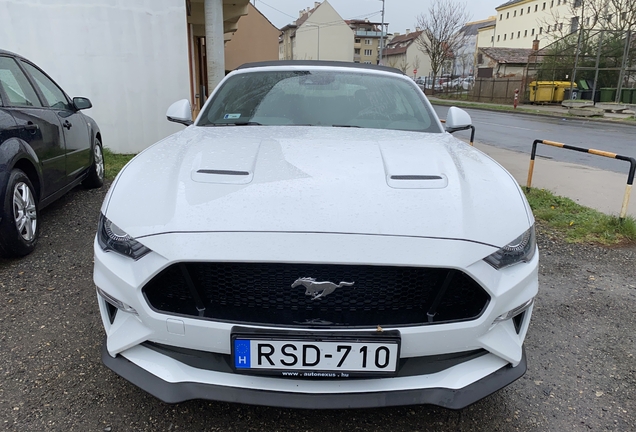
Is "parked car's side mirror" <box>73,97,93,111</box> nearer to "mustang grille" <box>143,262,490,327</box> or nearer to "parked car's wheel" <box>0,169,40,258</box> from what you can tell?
"parked car's wheel" <box>0,169,40,258</box>

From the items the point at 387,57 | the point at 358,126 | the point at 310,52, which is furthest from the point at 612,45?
the point at 387,57

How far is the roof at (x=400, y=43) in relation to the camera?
3380 inches

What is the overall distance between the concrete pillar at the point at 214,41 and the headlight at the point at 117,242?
8304 mm

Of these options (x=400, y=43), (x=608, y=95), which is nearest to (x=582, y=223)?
(x=608, y=95)

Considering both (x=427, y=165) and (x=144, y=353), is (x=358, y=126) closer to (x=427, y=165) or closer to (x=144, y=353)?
(x=427, y=165)

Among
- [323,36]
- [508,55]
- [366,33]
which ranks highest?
[366,33]

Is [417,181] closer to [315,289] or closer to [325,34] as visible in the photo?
[315,289]

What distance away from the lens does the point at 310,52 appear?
74.1 m

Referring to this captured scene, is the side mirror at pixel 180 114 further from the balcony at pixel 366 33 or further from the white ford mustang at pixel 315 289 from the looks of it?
the balcony at pixel 366 33

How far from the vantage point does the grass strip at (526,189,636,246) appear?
474 cm

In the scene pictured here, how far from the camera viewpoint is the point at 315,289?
5.84 feet

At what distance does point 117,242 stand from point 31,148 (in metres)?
2.57

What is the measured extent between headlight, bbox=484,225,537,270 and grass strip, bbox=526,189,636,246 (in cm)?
312

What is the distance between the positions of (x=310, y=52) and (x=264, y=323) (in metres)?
76.6
